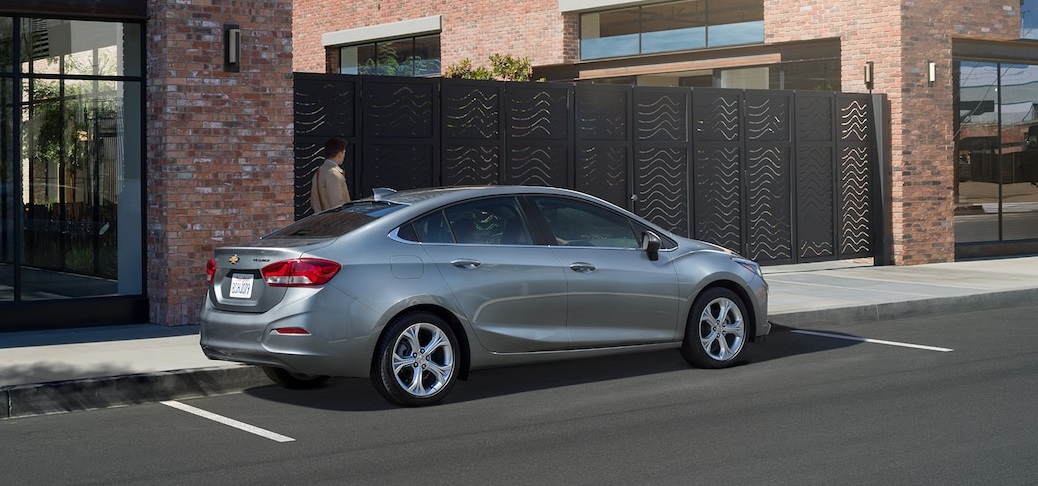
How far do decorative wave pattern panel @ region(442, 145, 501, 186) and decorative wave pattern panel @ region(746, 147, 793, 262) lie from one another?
4.46 m

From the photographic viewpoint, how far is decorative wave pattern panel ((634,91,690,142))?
55.0 ft

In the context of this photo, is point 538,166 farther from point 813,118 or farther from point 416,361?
point 416,361

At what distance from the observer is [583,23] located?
25438 millimetres

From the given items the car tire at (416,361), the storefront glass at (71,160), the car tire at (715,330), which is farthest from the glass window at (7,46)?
the car tire at (715,330)

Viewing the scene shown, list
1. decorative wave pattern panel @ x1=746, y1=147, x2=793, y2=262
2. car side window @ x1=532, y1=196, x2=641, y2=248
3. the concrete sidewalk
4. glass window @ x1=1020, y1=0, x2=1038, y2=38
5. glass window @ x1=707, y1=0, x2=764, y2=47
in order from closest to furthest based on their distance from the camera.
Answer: the concrete sidewalk
car side window @ x1=532, y1=196, x2=641, y2=248
decorative wave pattern panel @ x1=746, y1=147, x2=793, y2=262
glass window @ x1=1020, y1=0, x2=1038, y2=38
glass window @ x1=707, y1=0, x2=764, y2=47

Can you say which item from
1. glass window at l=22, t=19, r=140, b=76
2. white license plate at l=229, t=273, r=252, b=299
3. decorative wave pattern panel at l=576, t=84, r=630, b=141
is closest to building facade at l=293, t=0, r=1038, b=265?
decorative wave pattern panel at l=576, t=84, r=630, b=141

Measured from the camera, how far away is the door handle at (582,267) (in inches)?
368

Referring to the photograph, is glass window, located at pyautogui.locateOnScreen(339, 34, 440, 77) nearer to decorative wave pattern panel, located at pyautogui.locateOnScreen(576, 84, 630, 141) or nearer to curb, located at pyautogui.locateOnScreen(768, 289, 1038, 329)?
decorative wave pattern panel, located at pyautogui.locateOnScreen(576, 84, 630, 141)

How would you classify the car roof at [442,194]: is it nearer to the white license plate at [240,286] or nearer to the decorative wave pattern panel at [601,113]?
the white license plate at [240,286]

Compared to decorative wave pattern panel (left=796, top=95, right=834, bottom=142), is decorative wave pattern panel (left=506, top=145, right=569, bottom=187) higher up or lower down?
lower down

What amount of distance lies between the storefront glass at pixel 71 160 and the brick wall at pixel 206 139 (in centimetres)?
27

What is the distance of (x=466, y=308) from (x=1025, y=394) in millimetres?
3933

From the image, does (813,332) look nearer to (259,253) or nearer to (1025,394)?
(1025,394)

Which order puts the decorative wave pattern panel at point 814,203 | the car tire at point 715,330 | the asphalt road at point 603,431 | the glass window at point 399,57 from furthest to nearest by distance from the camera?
the glass window at point 399,57
the decorative wave pattern panel at point 814,203
the car tire at point 715,330
the asphalt road at point 603,431
